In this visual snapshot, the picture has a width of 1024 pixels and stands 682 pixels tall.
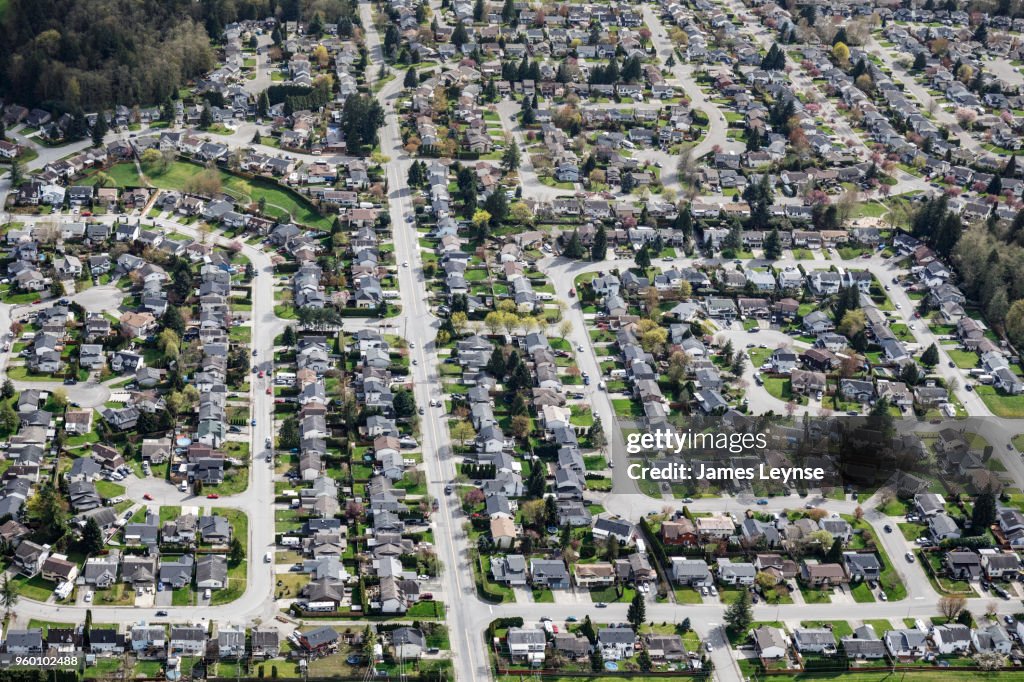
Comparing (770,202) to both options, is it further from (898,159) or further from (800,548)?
(800,548)

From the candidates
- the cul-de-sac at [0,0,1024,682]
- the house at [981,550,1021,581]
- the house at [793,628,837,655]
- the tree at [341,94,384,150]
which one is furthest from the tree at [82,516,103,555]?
the tree at [341,94,384,150]

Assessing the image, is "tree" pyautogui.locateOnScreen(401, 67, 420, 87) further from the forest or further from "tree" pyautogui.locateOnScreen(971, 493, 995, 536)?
"tree" pyautogui.locateOnScreen(971, 493, 995, 536)

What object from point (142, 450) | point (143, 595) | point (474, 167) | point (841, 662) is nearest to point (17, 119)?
point (474, 167)

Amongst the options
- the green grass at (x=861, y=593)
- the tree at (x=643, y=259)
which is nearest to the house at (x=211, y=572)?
the green grass at (x=861, y=593)

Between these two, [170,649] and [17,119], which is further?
[17,119]

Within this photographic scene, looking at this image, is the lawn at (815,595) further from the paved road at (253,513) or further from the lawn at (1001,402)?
the paved road at (253,513)

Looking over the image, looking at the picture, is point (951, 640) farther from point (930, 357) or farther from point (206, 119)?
point (206, 119)
